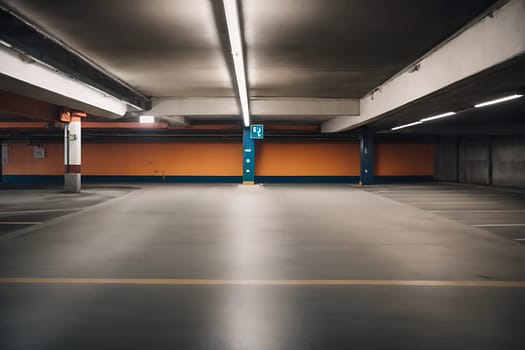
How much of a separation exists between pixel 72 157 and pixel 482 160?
22.6 m

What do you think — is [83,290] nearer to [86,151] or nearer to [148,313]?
[148,313]

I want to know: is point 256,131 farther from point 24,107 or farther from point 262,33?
point 262,33

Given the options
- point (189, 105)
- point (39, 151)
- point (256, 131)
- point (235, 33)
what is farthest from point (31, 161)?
point (235, 33)

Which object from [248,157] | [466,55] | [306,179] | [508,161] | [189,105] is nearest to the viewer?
[466,55]

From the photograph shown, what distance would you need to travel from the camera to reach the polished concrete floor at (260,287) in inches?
137

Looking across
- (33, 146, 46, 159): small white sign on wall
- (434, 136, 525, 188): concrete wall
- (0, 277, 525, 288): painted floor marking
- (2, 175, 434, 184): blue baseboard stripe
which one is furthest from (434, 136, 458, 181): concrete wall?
(33, 146, 46, 159): small white sign on wall

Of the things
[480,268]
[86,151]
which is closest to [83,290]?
[480,268]

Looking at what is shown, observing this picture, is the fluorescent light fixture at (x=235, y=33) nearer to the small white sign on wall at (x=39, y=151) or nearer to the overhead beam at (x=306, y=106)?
the overhead beam at (x=306, y=106)

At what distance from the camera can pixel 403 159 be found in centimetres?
2802

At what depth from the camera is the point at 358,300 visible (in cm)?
438

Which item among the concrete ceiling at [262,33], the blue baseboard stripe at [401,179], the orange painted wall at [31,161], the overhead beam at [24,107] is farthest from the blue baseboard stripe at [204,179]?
the concrete ceiling at [262,33]

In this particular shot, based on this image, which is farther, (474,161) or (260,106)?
(474,161)

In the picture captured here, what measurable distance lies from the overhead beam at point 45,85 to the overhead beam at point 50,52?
2.87ft

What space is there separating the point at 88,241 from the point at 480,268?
20.9 feet
